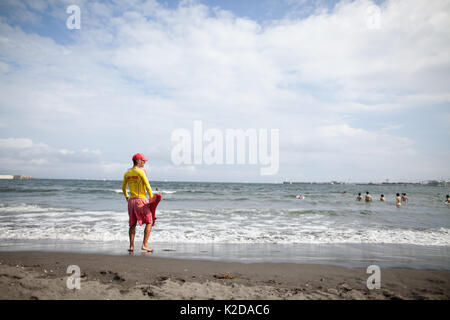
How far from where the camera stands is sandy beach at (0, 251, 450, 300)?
11.9ft

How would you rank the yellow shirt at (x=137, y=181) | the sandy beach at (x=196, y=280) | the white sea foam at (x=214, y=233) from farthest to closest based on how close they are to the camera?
the white sea foam at (x=214, y=233) < the yellow shirt at (x=137, y=181) < the sandy beach at (x=196, y=280)

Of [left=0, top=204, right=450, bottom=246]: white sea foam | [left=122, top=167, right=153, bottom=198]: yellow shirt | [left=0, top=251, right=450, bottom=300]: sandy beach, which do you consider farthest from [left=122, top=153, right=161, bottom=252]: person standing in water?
[left=0, top=204, right=450, bottom=246]: white sea foam

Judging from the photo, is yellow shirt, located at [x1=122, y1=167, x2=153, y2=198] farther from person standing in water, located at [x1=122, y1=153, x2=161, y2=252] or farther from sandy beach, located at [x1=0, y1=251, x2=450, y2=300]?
sandy beach, located at [x1=0, y1=251, x2=450, y2=300]

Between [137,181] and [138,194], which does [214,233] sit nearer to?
[138,194]

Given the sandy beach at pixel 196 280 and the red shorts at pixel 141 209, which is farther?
the red shorts at pixel 141 209

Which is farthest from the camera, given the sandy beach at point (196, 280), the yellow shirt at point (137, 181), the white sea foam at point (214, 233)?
the white sea foam at point (214, 233)

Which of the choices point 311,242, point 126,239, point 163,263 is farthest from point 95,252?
point 311,242

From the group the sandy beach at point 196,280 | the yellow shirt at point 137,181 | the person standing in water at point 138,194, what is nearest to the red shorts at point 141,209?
the person standing in water at point 138,194

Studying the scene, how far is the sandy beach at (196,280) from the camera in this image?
3637 mm

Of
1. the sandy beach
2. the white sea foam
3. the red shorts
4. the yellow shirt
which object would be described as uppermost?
the yellow shirt

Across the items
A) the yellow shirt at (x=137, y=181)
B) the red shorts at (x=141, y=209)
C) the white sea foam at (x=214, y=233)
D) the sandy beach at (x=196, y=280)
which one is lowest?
the white sea foam at (x=214, y=233)

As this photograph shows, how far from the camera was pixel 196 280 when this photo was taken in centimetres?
430

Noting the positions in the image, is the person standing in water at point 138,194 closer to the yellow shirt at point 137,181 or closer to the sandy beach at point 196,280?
the yellow shirt at point 137,181
